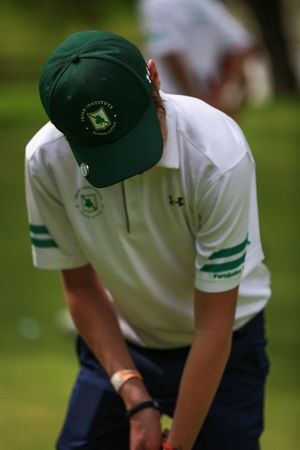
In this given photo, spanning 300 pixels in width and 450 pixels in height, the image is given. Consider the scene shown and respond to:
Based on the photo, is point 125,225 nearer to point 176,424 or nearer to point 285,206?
point 176,424

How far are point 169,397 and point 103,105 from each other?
1.04 meters

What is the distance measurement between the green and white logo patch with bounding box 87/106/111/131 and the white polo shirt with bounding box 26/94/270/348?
0.72 ft

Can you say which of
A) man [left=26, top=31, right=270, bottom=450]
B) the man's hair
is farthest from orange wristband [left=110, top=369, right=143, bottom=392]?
the man's hair

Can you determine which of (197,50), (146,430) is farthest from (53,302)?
(146,430)

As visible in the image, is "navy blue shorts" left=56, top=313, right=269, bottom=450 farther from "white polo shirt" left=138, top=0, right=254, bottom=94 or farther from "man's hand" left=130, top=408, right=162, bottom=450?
"white polo shirt" left=138, top=0, right=254, bottom=94

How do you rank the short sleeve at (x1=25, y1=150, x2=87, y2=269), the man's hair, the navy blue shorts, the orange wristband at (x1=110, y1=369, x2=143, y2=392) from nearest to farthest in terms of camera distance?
the man's hair → the short sleeve at (x1=25, y1=150, x2=87, y2=269) → the orange wristband at (x1=110, y1=369, x2=143, y2=392) → the navy blue shorts

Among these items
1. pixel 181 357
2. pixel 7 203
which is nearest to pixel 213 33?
pixel 181 357

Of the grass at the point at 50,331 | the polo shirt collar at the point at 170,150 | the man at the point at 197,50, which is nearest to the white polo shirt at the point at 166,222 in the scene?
the polo shirt collar at the point at 170,150

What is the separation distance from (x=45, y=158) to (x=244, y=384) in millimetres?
922

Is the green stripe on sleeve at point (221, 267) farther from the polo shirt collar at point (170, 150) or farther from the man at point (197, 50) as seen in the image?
the man at point (197, 50)

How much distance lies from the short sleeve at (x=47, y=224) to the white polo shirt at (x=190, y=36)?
261 cm

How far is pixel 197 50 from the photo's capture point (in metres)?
5.87

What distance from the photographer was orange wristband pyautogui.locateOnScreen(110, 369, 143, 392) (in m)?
3.08

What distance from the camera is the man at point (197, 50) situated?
5.66 metres
